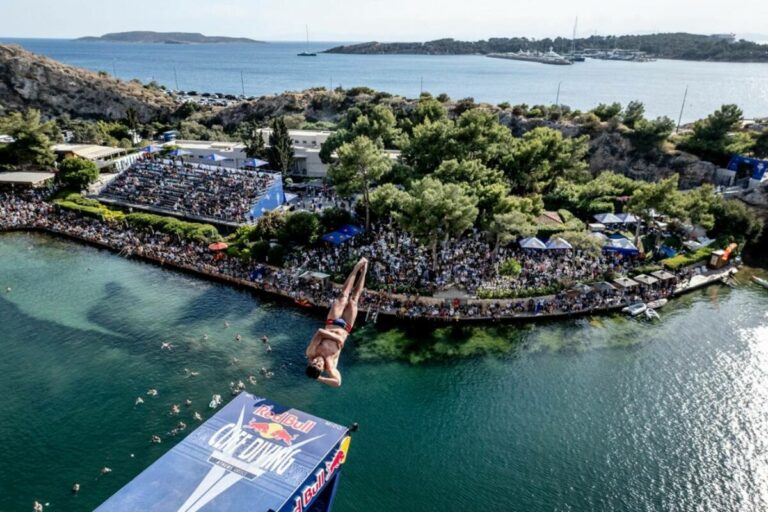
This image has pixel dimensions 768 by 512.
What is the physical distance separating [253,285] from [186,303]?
533 centimetres

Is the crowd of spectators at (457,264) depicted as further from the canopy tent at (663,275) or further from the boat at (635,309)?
the boat at (635,309)

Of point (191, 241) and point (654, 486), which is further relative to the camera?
point (191, 241)

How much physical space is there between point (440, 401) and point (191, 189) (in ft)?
130

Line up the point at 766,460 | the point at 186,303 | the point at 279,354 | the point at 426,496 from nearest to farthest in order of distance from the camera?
the point at 426,496 < the point at 766,460 < the point at 279,354 < the point at 186,303

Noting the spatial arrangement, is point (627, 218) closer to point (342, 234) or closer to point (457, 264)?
point (457, 264)

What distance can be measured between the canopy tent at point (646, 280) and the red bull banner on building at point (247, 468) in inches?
1153

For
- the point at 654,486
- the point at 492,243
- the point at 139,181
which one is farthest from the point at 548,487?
the point at 139,181

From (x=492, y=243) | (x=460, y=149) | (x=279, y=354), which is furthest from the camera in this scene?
(x=460, y=149)

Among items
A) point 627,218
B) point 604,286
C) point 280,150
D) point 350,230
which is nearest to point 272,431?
point 350,230

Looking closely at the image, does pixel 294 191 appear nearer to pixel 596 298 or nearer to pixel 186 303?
pixel 186 303

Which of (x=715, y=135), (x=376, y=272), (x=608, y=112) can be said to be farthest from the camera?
(x=608, y=112)

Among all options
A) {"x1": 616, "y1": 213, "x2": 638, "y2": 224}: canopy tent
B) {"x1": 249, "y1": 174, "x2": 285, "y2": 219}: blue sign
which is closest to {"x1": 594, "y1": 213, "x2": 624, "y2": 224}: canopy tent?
{"x1": 616, "y1": 213, "x2": 638, "y2": 224}: canopy tent

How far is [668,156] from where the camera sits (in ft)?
216

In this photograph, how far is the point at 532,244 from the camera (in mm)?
41531
